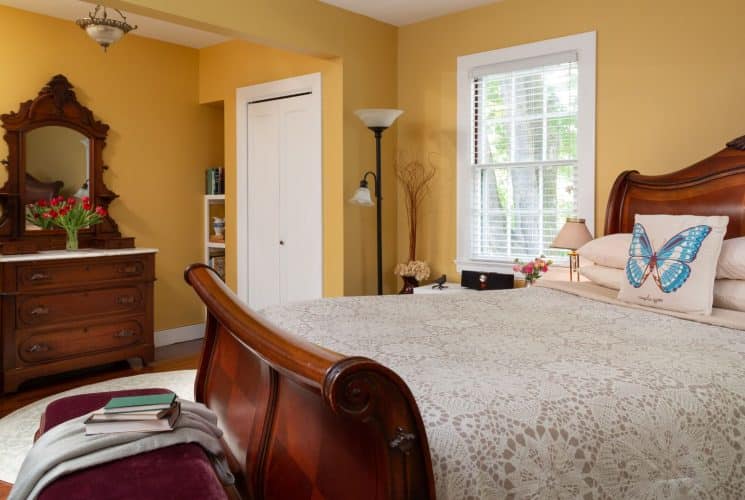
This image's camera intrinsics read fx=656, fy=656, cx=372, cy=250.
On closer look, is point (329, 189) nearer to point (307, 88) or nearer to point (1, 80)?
point (307, 88)

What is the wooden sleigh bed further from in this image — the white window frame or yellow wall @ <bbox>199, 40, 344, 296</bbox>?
the white window frame

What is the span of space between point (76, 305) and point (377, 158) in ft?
7.52

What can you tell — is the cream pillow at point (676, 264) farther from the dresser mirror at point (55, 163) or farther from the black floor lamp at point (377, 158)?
the dresser mirror at point (55, 163)

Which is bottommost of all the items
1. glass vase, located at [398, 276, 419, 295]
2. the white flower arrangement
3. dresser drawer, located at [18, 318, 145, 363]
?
dresser drawer, located at [18, 318, 145, 363]

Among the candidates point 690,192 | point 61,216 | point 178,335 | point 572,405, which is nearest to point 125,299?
point 61,216

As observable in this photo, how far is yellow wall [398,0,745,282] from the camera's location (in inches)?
139

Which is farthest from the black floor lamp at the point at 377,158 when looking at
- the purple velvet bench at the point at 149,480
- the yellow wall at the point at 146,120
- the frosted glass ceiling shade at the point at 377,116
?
the purple velvet bench at the point at 149,480

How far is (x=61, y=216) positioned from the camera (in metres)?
4.63

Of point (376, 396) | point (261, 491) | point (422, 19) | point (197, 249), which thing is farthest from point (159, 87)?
point (376, 396)

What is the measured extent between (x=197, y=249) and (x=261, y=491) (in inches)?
177

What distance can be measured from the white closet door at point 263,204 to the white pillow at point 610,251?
2.58m

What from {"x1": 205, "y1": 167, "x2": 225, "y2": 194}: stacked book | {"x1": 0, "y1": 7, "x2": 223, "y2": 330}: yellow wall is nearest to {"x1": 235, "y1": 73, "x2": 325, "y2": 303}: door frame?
{"x1": 205, "y1": 167, "x2": 225, "y2": 194}: stacked book

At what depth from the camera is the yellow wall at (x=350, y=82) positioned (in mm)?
4141

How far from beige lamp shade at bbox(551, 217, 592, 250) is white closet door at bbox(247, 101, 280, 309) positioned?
231 cm
